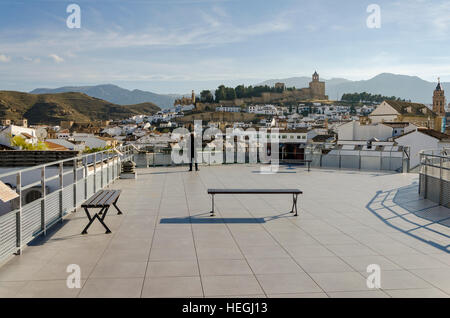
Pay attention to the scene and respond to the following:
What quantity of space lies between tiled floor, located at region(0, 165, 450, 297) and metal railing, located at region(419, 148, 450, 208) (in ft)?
1.37

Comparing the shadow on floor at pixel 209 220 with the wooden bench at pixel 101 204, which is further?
the shadow on floor at pixel 209 220

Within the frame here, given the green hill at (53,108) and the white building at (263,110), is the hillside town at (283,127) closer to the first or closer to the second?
the white building at (263,110)

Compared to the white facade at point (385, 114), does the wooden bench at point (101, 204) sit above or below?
below

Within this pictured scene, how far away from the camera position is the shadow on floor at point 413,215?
6211mm

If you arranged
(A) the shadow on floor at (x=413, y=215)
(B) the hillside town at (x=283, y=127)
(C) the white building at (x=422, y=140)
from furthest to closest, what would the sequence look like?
(C) the white building at (x=422, y=140) < (B) the hillside town at (x=283, y=127) < (A) the shadow on floor at (x=413, y=215)

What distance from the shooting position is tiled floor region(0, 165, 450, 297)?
390 centimetres

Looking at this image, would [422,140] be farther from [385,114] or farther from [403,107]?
[403,107]

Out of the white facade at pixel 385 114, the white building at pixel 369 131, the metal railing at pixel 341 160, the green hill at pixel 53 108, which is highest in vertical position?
the green hill at pixel 53 108

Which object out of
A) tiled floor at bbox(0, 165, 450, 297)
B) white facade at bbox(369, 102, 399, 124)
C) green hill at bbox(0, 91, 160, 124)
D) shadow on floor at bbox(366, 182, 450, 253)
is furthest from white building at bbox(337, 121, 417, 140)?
green hill at bbox(0, 91, 160, 124)

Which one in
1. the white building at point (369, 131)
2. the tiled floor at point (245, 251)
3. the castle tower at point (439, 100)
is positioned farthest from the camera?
the castle tower at point (439, 100)

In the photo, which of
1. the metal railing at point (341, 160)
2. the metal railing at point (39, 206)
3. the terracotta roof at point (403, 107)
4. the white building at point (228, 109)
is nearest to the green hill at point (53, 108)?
the white building at point (228, 109)

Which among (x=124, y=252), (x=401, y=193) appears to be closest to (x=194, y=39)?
(x=401, y=193)

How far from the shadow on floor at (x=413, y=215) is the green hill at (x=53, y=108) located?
5069 inches
